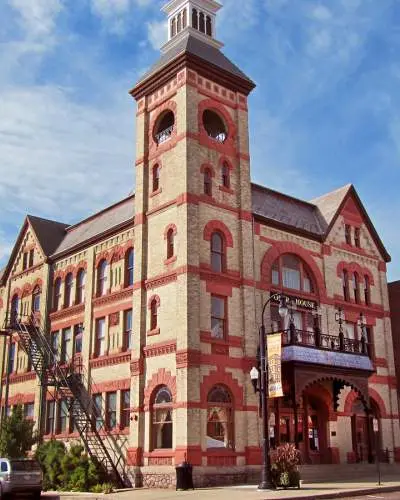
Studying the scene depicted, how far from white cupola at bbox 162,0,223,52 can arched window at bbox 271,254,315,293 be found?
13.4m

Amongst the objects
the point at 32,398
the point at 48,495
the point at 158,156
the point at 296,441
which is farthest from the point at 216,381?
the point at 32,398

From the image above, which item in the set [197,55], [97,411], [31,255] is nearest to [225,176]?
[197,55]

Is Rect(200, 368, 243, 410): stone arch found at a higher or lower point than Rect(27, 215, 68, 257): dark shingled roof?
lower

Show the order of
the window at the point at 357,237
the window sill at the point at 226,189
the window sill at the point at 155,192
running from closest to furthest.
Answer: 1. the window sill at the point at 226,189
2. the window sill at the point at 155,192
3. the window at the point at 357,237

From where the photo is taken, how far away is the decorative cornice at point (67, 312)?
128 ft

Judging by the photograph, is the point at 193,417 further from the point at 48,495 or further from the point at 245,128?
the point at 245,128

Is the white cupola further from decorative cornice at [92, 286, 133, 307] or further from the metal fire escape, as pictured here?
the metal fire escape

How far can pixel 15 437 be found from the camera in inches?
1332

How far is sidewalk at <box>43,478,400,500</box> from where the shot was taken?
2278 centimetres

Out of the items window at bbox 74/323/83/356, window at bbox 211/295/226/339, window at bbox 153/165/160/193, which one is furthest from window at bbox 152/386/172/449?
window at bbox 153/165/160/193

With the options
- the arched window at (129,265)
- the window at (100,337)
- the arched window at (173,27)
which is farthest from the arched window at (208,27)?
the window at (100,337)

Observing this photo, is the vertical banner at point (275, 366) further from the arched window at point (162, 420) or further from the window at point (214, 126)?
the window at point (214, 126)

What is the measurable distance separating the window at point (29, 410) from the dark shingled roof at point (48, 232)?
9678 mm

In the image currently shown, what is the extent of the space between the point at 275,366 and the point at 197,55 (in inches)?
652
